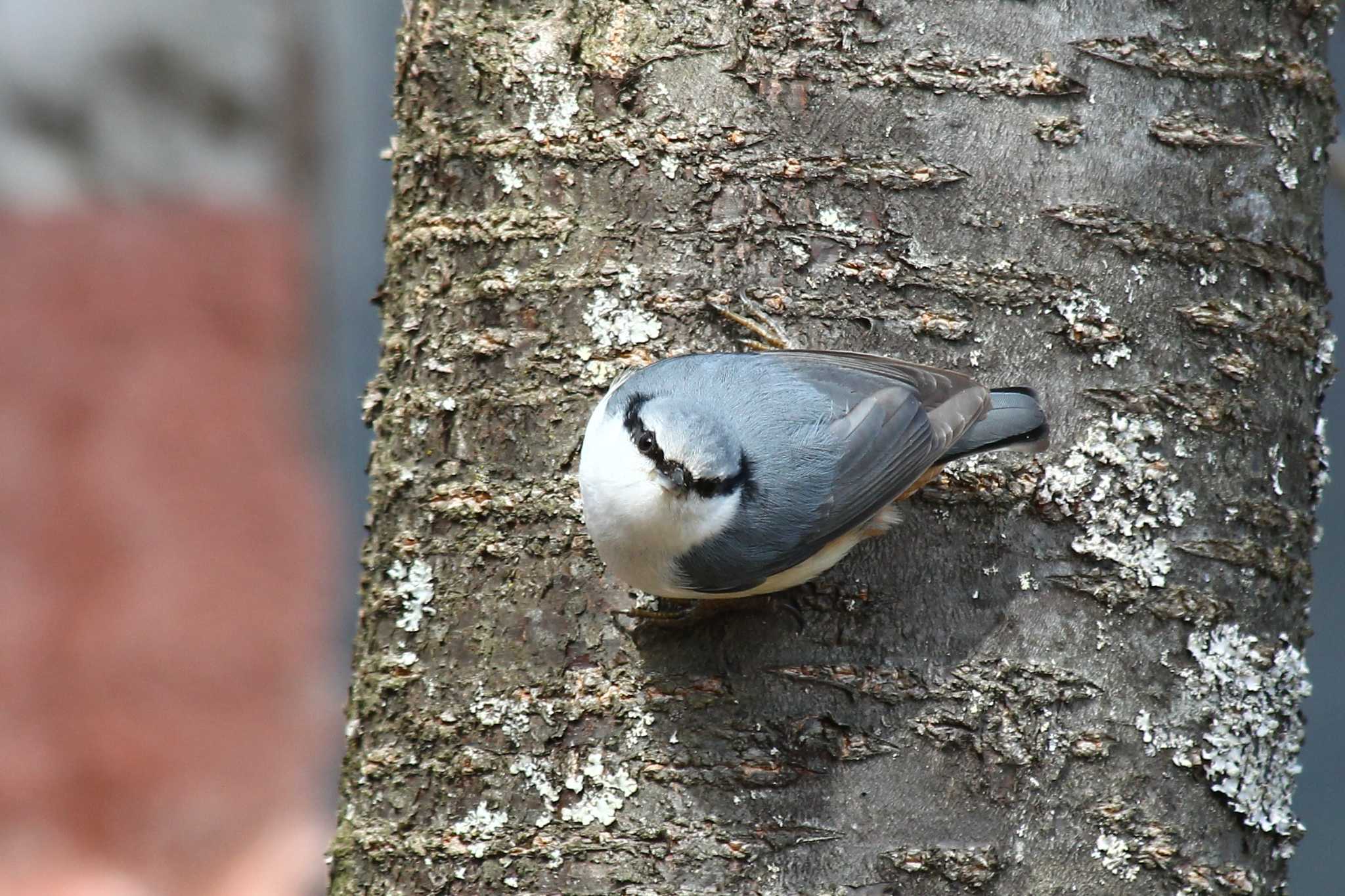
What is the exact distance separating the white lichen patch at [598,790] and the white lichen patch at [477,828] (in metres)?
0.08

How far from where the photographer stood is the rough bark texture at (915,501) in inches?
59.2

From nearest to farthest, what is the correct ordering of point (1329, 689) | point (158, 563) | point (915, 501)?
point (915, 501)
point (158, 563)
point (1329, 689)

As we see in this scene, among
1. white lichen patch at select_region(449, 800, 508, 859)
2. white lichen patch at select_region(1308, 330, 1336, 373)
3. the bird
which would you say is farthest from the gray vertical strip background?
white lichen patch at select_region(449, 800, 508, 859)

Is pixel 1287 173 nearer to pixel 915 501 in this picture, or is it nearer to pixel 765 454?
pixel 915 501

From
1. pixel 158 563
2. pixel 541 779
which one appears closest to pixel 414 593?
pixel 541 779

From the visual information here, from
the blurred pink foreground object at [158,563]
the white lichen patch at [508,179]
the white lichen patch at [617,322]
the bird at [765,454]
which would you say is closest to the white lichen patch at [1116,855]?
the bird at [765,454]

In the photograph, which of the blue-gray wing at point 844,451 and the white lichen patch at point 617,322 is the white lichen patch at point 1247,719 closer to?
the blue-gray wing at point 844,451

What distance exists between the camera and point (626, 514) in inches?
61.1

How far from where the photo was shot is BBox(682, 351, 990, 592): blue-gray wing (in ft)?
5.20

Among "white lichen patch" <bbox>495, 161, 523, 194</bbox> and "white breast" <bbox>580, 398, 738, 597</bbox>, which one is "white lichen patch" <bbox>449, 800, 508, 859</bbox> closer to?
"white breast" <bbox>580, 398, 738, 597</bbox>

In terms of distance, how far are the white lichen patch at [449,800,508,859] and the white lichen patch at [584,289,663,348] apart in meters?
0.58

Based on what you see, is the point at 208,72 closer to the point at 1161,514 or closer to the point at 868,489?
the point at 868,489

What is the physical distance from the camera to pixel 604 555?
1559mm

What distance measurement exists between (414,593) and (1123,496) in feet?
2.85
